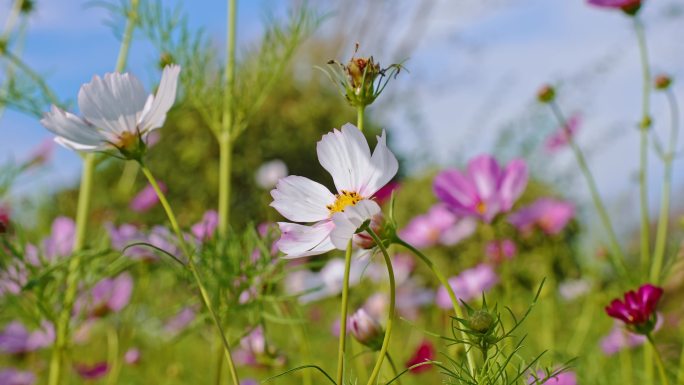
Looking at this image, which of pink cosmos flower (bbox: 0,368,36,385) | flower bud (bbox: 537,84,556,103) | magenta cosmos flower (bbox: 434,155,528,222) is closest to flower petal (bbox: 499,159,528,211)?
magenta cosmos flower (bbox: 434,155,528,222)

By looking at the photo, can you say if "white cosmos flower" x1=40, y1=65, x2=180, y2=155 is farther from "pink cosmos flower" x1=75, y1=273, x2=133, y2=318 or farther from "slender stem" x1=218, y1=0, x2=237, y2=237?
"pink cosmos flower" x1=75, y1=273, x2=133, y2=318

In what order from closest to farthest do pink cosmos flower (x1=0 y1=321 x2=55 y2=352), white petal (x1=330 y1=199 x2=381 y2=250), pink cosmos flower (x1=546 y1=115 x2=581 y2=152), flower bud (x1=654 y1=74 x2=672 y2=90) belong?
white petal (x1=330 y1=199 x2=381 y2=250), flower bud (x1=654 y1=74 x2=672 y2=90), pink cosmos flower (x1=0 y1=321 x2=55 y2=352), pink cosmos flower (x1=546 y1=115 x2=581 y2=152)

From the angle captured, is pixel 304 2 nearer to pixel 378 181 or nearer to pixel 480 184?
pixel 480 184

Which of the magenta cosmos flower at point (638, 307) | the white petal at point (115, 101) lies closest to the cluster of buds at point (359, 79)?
the white petal at point (115, 101)

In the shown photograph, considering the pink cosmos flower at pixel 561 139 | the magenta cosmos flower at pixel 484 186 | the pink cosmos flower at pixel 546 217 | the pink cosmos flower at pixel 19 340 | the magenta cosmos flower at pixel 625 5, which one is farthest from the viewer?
the pink cosmos flower at pixel 561 139

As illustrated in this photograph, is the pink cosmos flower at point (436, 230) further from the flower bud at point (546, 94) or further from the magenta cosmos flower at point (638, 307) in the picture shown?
the magenta cosmos flower at point (638, 307)

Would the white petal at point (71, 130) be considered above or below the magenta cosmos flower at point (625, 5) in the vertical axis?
below
